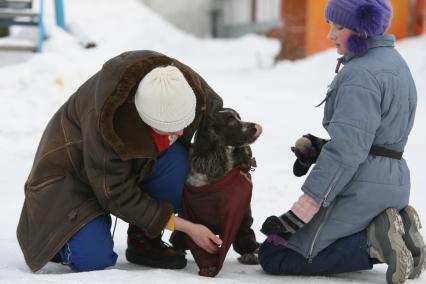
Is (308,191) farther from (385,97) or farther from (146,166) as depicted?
(146,166)

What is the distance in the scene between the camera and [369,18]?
8.48 feet

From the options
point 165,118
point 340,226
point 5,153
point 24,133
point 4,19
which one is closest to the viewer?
point 165,118

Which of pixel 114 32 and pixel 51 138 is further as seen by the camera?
pixel 114 32

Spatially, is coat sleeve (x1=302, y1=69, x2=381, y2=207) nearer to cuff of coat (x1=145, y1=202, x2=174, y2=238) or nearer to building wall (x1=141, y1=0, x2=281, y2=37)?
cuff of coat (x1=145, y1=202, x2=174, y2=238)

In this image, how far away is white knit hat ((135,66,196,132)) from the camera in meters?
2.51

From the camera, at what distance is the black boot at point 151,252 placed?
9.47ft

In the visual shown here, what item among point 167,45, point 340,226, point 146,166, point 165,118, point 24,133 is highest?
point 165,118

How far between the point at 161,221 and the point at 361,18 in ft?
3.39

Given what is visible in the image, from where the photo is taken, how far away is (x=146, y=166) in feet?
8.97

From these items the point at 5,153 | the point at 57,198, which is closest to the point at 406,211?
the point at 57,198

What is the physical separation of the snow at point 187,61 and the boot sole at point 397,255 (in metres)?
0.19

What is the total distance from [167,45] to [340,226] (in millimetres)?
8913

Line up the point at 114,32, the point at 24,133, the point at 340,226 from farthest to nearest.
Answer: the point at 114,32 < the point at 24,133 < the point at 340,226

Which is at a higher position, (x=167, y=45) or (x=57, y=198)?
(x=57, y=198)
